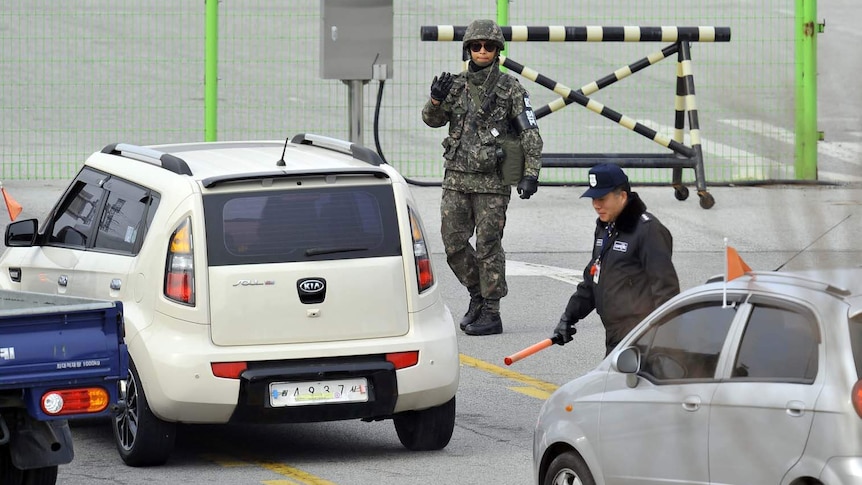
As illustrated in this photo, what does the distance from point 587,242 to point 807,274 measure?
44.3 feet

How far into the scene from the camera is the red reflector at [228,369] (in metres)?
7.18

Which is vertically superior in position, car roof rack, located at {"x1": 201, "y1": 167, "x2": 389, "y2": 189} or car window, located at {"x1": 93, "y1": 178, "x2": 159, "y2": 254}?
car roof rack, located at {"x1": 201, "y1": 167, "x2": 389, "y2": 189}

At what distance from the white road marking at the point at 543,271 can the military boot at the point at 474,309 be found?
2206 millimetres

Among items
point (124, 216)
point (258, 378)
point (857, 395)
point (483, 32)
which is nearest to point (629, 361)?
point (857, 395)

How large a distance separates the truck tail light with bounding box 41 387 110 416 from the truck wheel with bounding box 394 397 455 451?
7.09 ft

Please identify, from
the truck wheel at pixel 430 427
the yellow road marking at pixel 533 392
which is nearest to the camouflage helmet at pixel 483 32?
the yellow road marking at pixel 533 392

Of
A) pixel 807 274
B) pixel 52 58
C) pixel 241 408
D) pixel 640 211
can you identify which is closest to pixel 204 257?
pixel 241 408

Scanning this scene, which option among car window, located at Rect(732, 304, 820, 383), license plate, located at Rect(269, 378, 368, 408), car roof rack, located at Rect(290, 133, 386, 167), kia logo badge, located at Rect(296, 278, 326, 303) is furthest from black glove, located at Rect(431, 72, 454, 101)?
car window, located at Rect(732, 304, 820, 383)

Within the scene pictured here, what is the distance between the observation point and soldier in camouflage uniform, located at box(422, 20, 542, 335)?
1070cm

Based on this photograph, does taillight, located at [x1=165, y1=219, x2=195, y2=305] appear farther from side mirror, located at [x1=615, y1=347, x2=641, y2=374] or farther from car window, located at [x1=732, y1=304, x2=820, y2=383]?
car window, located at [x1=732, y1=304, x2=820, y2=383]

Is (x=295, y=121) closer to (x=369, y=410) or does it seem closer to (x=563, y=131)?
(x=563, y=131)

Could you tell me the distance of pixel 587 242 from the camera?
591 inches

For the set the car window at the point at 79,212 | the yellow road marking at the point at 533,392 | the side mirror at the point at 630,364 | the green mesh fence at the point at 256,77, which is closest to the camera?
the side mirror at the point at 630,364

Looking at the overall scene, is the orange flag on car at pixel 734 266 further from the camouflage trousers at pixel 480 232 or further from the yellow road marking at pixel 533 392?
the camouflage trousers at pixel 480 232
